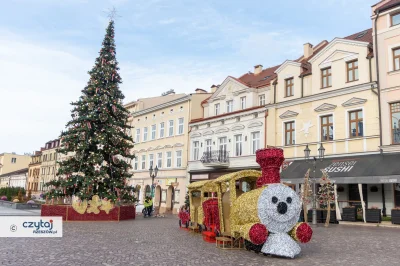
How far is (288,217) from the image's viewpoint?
31.7ft

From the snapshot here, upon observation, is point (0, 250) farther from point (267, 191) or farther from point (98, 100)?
point (98, 100)

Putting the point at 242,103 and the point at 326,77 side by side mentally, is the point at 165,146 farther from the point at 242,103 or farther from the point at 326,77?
the point at 326,77

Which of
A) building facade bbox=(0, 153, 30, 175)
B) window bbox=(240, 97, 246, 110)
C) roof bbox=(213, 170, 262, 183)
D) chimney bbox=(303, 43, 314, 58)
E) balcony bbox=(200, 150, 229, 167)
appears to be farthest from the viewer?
building facade bbox=(0, 153, 30, 175)

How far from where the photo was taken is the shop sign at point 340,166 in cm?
2089

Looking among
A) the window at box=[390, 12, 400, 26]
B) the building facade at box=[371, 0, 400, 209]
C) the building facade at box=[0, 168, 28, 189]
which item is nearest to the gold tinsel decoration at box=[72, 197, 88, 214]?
the building facade at box=[371, 0, 400, 209]

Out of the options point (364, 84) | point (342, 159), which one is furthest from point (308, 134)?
point (364, 84)

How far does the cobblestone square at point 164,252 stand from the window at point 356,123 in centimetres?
926

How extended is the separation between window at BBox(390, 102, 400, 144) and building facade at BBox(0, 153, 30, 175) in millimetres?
104232

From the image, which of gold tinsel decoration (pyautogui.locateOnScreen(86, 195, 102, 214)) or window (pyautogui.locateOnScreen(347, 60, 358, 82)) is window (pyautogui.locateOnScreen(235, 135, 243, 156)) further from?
gold tinsel decoration (pyautogui.locateOnScreen(86, 195, 102, 214))

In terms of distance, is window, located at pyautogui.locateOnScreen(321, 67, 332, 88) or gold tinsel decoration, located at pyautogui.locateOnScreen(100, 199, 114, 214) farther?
window, located at pyautogui.locateOnScreen(321, 67, 332, 88)

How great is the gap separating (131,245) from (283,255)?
4785mm

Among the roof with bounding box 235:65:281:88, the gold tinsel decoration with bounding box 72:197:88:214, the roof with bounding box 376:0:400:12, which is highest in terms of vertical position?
the roof with bounding box 376:0:400:12

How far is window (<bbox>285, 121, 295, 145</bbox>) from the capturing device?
2566 centimetres

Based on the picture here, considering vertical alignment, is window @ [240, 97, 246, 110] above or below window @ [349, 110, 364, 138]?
above
